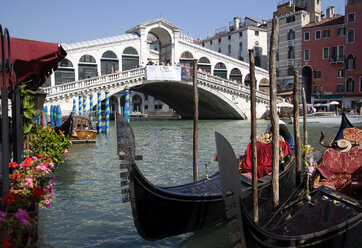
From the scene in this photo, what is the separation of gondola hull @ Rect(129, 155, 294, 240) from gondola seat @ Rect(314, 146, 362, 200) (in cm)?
90

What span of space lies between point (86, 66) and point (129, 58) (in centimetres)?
289

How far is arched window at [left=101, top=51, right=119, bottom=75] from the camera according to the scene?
2305 cm

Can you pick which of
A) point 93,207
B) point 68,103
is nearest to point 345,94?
point 68,103

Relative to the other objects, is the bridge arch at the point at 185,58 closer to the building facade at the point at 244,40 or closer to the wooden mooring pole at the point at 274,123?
the building facade at the point at 244,40

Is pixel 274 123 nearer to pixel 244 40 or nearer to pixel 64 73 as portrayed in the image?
pixel 64 73

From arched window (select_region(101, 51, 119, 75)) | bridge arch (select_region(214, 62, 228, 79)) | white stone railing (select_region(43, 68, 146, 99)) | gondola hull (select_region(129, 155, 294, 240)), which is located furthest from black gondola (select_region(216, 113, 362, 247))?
bridge arch (select_region(214, 62, 228, 79))

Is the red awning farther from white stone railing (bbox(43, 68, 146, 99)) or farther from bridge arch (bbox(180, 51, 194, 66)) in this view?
bridge arch (bbox(180, 51, 194, 66))

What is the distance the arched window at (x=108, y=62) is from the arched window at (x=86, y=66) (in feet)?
1.87

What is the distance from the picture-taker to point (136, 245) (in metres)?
3.85

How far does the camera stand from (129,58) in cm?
2400

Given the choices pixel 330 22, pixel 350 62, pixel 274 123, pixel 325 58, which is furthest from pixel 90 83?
pixel 330 22

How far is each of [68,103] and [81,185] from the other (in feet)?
41.6

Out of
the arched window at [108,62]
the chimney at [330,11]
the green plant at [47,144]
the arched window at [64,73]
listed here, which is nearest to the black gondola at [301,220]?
the green plant at [47,144]

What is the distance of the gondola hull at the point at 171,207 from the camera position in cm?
334
